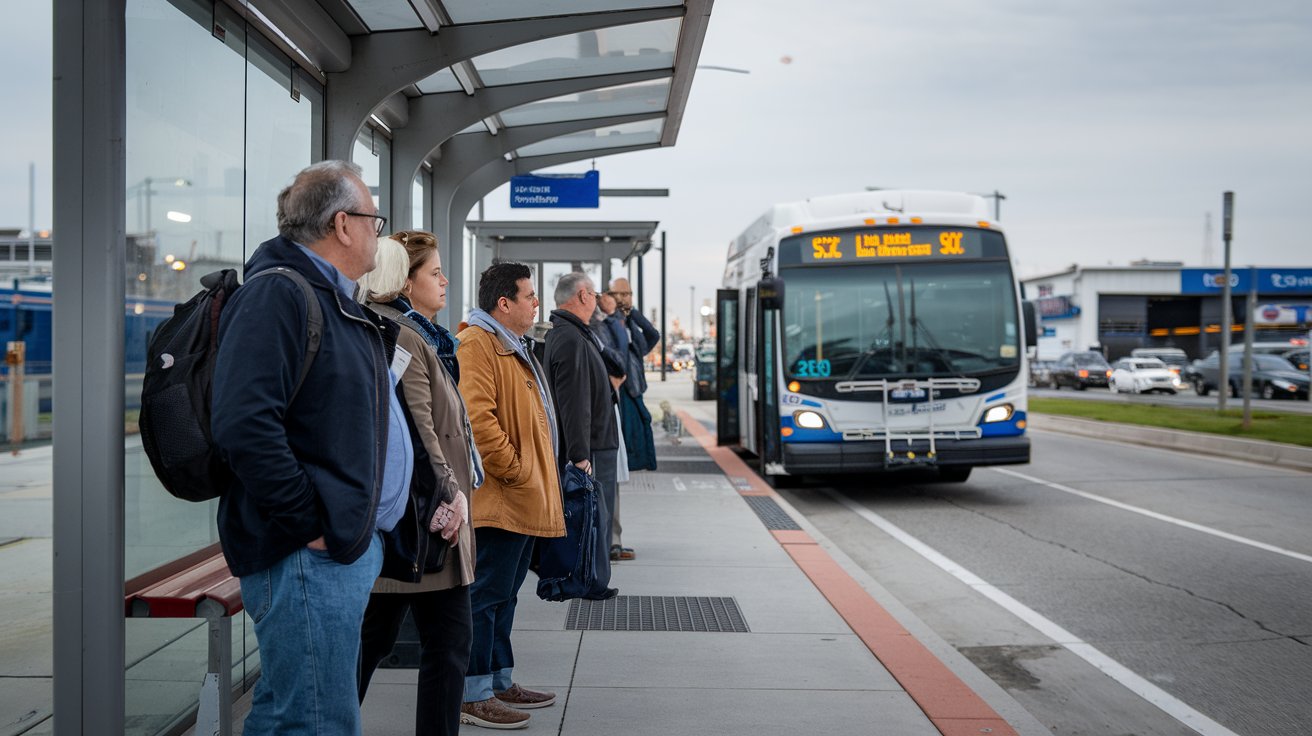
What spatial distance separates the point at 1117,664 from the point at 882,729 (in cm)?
216

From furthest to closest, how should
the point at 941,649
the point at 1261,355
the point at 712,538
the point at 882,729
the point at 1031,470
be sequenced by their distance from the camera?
the point at 1261,355 → the point at 1031,470 → the point at 712,538 → the point at 941,649 → the point at 882,729

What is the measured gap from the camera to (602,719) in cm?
462

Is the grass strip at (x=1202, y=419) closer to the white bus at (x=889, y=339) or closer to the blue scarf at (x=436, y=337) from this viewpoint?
the white bus at (x=889, y=339)

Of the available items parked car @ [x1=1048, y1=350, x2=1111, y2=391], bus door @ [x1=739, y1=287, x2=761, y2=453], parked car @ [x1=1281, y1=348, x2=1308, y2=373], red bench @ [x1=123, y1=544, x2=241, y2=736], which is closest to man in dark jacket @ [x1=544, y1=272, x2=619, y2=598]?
red bench @ [x1=123, y1=544, x2=241, y2=736]

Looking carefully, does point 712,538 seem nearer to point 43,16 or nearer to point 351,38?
point 351,38

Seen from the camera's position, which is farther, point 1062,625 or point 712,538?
point 712,538

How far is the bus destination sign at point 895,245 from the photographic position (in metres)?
12.2

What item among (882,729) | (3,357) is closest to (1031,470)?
(882,729)

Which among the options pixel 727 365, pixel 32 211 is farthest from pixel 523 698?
pixel 727 365

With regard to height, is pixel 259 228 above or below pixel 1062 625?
above

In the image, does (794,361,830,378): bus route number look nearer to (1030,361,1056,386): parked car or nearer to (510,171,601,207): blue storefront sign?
(510,171,601,207): blue storefront sign

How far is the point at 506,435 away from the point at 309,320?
5.46 feet

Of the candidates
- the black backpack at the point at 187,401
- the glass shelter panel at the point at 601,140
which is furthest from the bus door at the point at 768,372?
the black backpack at the point at 187,401

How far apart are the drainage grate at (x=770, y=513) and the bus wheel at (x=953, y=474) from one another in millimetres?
3182
